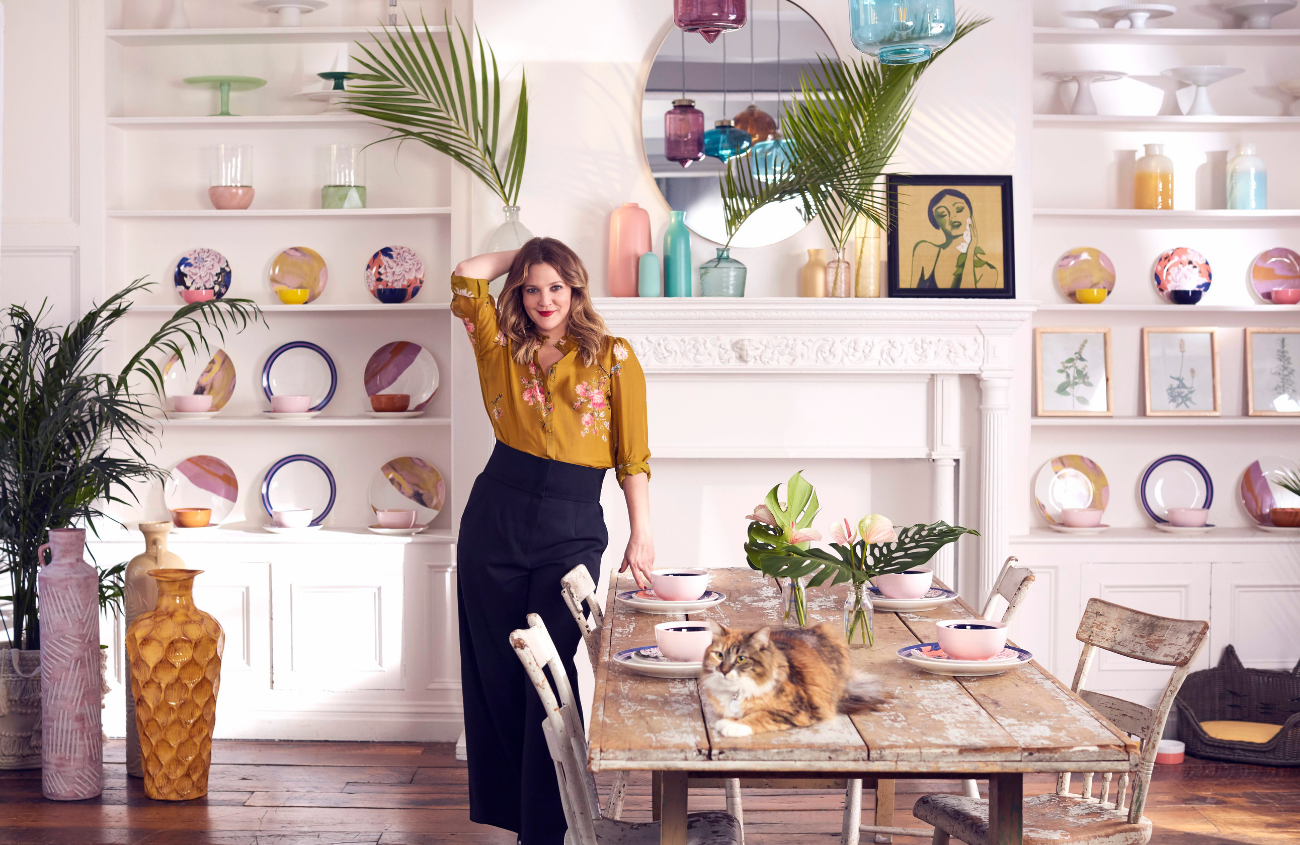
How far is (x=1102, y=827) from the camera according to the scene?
2156 mm

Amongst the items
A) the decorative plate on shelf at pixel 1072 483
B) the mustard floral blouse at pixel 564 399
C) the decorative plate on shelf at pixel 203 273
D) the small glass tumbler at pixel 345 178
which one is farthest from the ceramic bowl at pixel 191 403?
the decorative plate on shelf at pixel 1072 483

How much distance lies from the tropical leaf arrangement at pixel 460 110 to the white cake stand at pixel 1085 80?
2100mm

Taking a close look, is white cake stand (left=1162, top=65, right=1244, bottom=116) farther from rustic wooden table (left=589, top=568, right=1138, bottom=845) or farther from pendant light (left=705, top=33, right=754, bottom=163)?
rustic wooden table (left=589, top=568, right=1138, bottom=845)

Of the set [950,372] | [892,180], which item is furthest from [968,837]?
[892,180]

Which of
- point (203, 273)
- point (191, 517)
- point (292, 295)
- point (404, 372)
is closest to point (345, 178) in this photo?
point (292, 295)

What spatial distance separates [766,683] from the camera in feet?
5.41

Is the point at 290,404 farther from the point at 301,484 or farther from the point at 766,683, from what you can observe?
the point at 766,683

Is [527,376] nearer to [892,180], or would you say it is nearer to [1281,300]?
[892,180]

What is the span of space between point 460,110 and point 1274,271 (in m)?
3.26

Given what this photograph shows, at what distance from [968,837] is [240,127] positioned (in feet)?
12.4

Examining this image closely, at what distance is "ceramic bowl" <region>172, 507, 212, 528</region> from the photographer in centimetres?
432

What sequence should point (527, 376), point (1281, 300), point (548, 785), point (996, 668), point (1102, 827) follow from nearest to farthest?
point (996, 668) → point (1102, 827) → point (548, 785) → point (527, 376) → point (1281, 300)

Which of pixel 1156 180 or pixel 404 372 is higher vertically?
pixel 1156 180

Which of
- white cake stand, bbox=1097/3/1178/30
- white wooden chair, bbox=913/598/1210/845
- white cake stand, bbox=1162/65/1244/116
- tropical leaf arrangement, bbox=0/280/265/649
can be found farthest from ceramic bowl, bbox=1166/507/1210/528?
tropical leaf arrangement, bbox=0/280/265/649
